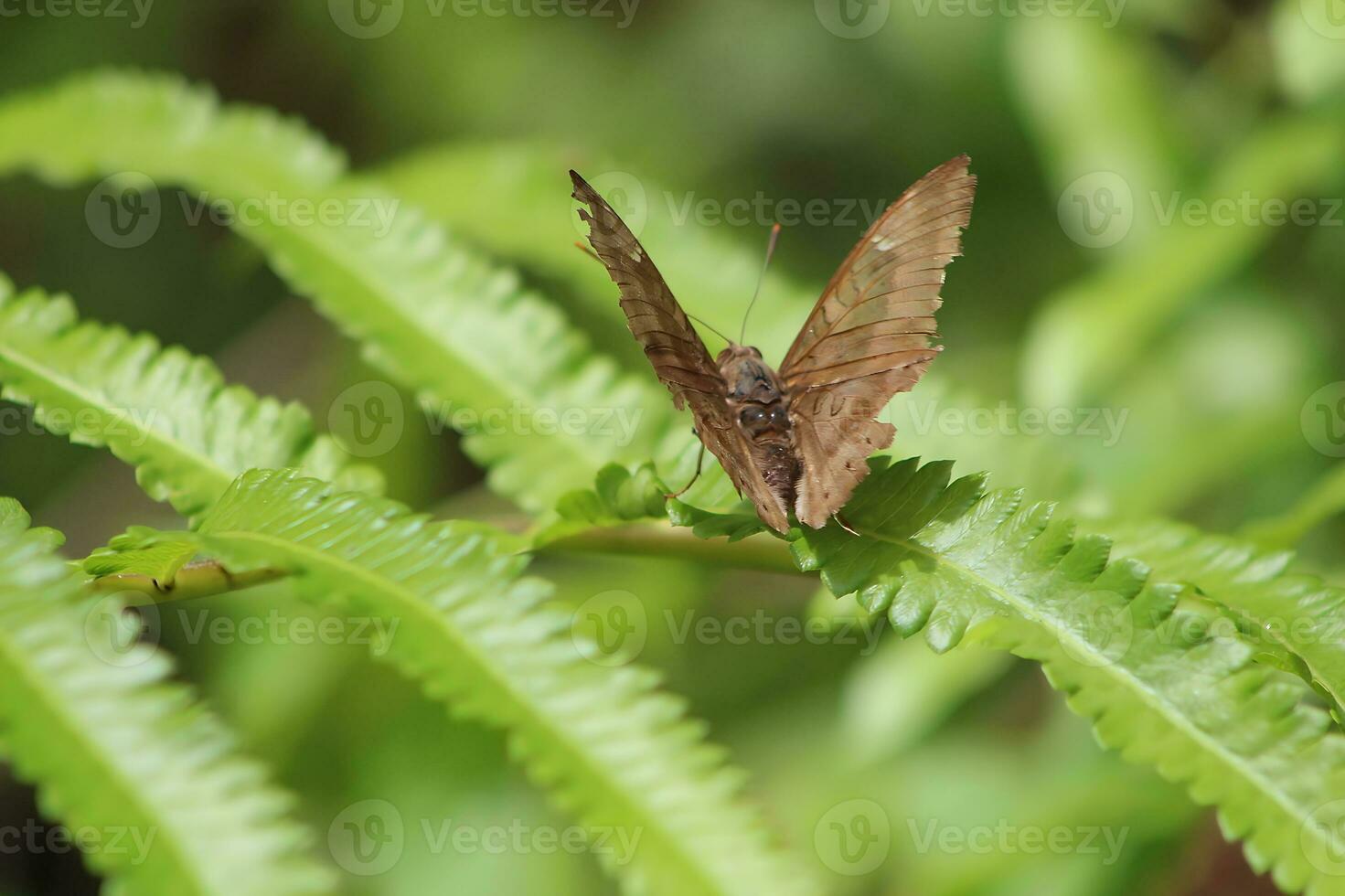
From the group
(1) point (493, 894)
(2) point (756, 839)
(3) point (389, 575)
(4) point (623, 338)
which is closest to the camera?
(2) point (756, 839)

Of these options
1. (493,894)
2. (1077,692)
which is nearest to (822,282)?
(493,894)

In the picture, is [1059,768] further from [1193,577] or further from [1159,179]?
[1159,179]

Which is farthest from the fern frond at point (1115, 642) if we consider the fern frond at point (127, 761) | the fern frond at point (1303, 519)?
the fern frond at point (127, 761)

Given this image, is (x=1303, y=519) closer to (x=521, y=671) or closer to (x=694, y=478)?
(x=694, y=478)

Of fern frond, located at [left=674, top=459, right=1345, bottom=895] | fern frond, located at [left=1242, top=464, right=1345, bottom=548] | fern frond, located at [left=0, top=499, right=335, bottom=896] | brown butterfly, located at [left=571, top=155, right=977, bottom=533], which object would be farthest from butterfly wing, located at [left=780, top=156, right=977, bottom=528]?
fern frond, located at [left=0, top=499, right=335, bottom=896]

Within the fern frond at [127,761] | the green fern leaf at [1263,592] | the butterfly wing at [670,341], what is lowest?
the green fern leaf at [1263,592]

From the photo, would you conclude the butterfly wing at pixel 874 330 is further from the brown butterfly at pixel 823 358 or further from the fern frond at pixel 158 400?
the fern frond at pixel 158 400

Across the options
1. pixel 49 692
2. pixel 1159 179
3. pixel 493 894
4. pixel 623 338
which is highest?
pixel 623 338
